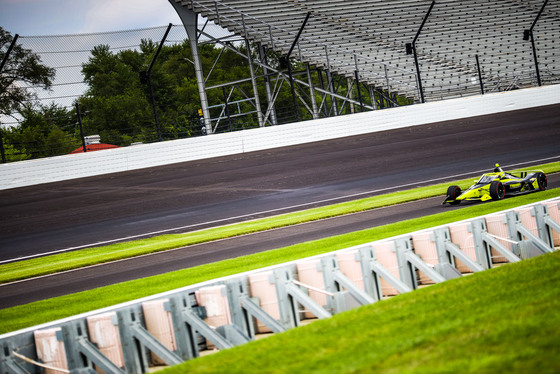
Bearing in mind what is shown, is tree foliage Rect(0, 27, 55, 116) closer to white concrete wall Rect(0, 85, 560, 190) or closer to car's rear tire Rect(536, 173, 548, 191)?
white concrete wall Rect(0, 85, 560, 190)

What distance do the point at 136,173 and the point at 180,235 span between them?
18.4 ft

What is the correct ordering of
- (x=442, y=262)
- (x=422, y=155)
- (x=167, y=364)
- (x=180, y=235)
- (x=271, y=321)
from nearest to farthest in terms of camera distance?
(x=167, y=364) < (x=271, y=321) < (x=442, y=262) < (x=180, y=235) < (x=422, y=155)

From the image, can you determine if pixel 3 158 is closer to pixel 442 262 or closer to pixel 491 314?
pixel 442 262

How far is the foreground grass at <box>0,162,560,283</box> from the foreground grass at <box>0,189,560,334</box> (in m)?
2.56

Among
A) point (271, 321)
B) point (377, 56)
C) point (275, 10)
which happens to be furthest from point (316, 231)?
point (377, 56)

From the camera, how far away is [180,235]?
12328mm

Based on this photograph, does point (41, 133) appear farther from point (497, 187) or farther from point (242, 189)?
point (497, 187)

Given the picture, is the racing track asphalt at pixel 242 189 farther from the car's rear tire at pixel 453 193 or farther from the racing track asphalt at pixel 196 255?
the car's rear tire at pixel 453 193

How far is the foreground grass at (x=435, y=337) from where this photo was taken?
295cm

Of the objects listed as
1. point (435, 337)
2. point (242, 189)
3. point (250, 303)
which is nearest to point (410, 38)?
point (242, 189)

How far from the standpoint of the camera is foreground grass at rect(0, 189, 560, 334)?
22.5ft

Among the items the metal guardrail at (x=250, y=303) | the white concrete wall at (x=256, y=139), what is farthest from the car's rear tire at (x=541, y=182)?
the white concrete wall at (x=256, y=139)

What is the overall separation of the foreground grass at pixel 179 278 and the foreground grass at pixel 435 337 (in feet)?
11.2

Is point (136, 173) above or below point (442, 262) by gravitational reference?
above
